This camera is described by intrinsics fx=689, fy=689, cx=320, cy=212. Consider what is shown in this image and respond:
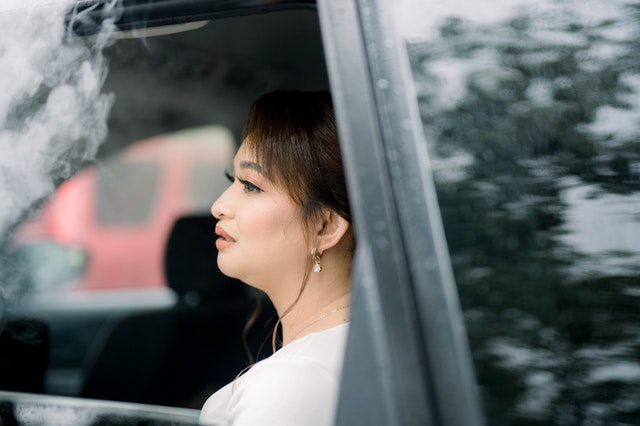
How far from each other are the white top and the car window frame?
0.95 feet

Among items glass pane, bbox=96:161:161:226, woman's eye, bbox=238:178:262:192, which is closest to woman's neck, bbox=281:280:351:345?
woman's eye, bbox=238:178:262:192

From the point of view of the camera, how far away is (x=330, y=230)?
5.40 feet

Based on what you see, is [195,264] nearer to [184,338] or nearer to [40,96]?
[184,338]

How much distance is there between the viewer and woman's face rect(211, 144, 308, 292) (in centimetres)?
163

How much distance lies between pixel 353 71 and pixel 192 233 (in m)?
2.01

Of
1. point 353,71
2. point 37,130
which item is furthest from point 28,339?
point 353,71

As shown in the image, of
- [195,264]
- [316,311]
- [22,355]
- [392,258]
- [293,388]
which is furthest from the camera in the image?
[195,264]

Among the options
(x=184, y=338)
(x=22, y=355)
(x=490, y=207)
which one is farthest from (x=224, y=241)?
(x=184, y=338)

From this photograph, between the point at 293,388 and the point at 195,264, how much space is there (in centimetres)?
169

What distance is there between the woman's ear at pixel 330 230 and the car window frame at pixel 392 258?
2.34 ft

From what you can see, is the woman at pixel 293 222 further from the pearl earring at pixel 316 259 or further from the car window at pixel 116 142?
the car window at pixel 116 142

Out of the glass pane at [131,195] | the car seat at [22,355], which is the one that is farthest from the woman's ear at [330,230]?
the glass pane at [131,195]

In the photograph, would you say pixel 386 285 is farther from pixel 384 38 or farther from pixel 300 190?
pixel 300 190

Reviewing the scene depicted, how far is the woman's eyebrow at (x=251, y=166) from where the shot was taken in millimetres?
1675
